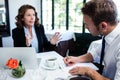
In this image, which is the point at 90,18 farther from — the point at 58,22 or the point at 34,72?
the point at 58,22

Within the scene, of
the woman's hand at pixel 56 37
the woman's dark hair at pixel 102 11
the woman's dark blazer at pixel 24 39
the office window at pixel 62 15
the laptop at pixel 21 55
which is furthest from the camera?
the office window at pixel 62 15

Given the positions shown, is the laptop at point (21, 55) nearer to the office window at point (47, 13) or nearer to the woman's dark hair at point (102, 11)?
the woman's dark hair at point (102, 11)

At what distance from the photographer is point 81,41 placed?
4336mm

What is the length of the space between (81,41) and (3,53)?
9.71ft

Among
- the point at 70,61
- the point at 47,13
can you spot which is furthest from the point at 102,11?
the point at 47,13

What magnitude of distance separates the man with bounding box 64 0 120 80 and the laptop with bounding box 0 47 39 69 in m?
0.35

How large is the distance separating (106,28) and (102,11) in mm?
119

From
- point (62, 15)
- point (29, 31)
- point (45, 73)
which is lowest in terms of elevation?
point (45, 73)

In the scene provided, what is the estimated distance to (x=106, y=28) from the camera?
1.25m

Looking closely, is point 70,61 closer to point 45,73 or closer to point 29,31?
point 45,73

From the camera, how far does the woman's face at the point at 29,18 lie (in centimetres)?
237

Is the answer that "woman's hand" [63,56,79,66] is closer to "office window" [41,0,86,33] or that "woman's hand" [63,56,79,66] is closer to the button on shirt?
the button on shirt

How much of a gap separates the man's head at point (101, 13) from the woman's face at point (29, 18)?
1.21 metres

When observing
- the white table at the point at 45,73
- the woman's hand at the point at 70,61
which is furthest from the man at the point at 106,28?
the woman's hand at the point at 70,61
